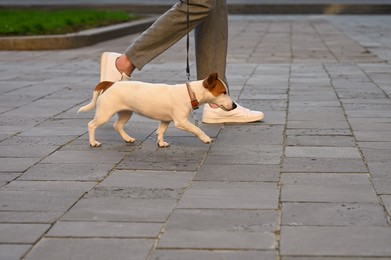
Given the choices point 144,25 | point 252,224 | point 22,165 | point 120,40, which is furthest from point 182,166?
point 144,25

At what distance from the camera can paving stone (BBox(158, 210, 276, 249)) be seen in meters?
3.58

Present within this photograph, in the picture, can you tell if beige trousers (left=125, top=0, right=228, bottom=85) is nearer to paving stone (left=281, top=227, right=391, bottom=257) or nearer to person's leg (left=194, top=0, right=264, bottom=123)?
person's leg (left=194, top=0, right=264, bottom=123)

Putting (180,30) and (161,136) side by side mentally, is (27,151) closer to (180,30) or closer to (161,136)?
(161,136)

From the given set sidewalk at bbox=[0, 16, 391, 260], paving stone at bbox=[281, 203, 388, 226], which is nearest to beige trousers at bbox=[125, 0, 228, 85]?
sidewalk at bbox=[0, 16, 391, 260]

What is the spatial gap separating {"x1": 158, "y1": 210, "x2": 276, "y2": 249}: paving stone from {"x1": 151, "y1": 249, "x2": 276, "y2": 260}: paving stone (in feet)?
0.21

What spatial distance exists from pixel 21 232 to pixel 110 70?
8.20 feet

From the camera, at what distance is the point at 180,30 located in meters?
6.14

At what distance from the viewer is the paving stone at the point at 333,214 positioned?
3.89 meters

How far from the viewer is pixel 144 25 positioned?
61.5 ft

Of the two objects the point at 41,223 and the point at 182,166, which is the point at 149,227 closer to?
the point at 41,223

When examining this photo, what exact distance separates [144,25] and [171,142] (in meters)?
13.1

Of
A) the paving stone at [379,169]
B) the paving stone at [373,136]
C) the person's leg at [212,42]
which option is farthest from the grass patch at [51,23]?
the paving stone at [379,169]

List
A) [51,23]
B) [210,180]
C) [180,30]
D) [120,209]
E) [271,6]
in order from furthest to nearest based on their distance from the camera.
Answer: [271,6] < [51,23] < [180,30] < [210,180] < [120,209]

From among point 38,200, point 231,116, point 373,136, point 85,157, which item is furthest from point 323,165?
point 38,200
